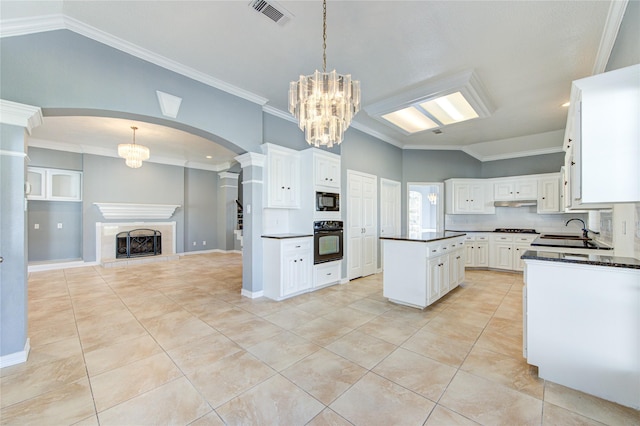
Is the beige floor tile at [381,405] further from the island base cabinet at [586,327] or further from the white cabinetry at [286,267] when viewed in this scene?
the white cabinetry at [286,267]

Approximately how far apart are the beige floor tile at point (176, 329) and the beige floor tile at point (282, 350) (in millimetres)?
696

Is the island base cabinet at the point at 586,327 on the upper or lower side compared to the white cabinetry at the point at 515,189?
lower

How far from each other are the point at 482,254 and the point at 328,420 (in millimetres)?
5833

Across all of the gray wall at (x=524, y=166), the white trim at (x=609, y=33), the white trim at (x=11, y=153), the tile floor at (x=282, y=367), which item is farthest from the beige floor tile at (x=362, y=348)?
the gray wall at (x=524, y=166)

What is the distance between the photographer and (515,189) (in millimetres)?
5961

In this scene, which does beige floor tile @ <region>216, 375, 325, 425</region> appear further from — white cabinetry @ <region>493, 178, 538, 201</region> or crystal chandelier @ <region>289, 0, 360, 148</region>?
white cabinetry @ <region>493, 178, 538, 201</region>

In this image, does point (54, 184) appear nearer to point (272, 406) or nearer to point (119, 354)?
point (119, 354)

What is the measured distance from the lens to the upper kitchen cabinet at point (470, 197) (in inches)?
247

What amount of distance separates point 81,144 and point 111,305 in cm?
513

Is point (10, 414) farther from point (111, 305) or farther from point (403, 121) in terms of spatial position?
point (403, 121)

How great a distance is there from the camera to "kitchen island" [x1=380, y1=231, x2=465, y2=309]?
330cm

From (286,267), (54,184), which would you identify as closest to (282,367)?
(286,267)

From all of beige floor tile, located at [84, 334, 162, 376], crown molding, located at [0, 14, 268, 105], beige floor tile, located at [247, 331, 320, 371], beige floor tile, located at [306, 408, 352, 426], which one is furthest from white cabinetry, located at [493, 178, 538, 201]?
beige floor tile, located at [84, 334, 162, 376]

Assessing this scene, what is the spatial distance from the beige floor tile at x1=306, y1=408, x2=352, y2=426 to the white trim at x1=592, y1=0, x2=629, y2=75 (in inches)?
151
